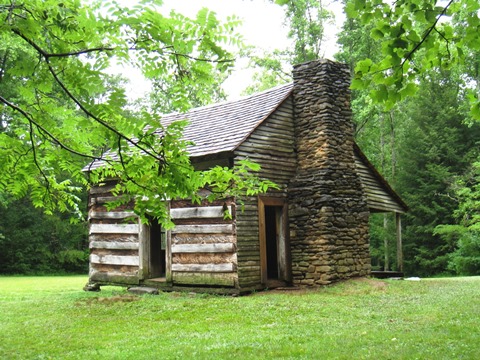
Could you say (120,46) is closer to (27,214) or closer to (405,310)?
(405,310)

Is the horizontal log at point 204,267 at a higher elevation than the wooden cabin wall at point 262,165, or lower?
lower

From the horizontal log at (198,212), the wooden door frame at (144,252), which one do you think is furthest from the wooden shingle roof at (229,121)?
the wooden door frame at (144,252)

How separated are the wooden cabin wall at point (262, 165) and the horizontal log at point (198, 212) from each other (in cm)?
56

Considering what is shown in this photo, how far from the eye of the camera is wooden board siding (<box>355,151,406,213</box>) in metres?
17.2

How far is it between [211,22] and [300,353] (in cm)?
409

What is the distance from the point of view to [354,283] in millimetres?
13758

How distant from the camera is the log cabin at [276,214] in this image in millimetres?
13453

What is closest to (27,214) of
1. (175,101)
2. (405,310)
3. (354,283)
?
(354,283)

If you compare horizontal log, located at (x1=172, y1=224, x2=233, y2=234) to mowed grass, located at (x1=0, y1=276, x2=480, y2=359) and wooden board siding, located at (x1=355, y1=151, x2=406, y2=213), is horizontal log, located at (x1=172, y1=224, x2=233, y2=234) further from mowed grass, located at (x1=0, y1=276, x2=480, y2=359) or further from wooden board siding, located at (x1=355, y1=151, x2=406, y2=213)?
wooden board siding, located at (x1=355, y1=151, x2=406, y2=213)

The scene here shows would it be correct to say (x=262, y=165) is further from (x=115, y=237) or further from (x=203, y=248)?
(x=115, y=237)

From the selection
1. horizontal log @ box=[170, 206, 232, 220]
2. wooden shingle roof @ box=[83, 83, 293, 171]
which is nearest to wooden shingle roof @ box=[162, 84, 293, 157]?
wooden shingle roof @ box=[83, 83, 293, 171]

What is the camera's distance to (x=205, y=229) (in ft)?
44.7

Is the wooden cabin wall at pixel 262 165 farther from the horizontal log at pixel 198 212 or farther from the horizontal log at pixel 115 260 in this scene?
the horizontal log at pixel 115 260

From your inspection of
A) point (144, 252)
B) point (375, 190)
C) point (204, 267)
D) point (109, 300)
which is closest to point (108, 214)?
point (144, 252)
